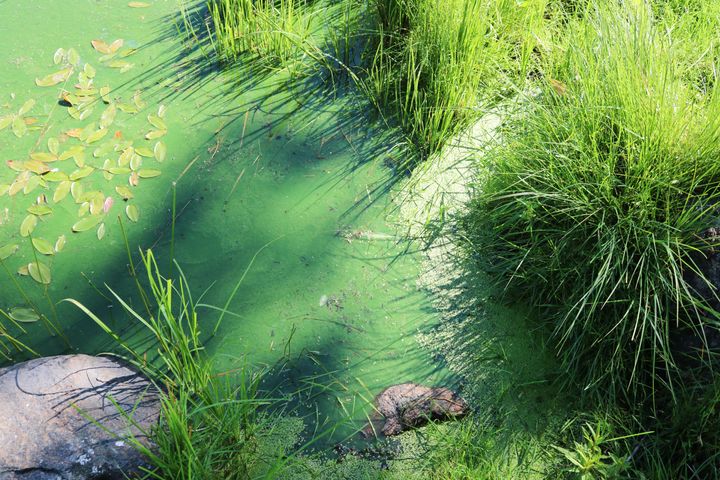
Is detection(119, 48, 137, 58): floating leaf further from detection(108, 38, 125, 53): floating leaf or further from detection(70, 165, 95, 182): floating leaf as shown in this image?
detection(70, 165, 95, 182): floating leaf

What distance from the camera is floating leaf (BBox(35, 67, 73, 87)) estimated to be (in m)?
2.61

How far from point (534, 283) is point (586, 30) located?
858 mm

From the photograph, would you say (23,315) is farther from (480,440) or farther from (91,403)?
(480,440)

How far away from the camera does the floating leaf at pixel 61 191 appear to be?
2277 millimetres

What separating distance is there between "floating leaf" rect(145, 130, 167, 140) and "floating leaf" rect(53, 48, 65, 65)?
0.56m

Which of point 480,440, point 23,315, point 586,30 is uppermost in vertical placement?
point 586,30

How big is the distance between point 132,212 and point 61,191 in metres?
0.26

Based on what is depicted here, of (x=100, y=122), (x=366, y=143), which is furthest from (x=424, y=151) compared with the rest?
(x=100, y=122)

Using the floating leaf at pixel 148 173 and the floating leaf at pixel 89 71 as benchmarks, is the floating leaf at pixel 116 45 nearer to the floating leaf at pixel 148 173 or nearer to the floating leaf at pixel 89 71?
the floating leaf at pixel 89 71

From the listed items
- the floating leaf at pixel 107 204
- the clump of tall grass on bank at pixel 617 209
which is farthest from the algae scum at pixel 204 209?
the clump of tall grass on bank at pixel 617 209

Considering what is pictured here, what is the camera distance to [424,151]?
96.6 inches

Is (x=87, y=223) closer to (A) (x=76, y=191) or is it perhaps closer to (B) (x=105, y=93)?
(A) (x=76, y=191)

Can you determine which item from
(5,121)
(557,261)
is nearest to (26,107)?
(5,121)

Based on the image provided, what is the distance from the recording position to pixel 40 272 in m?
2.09
